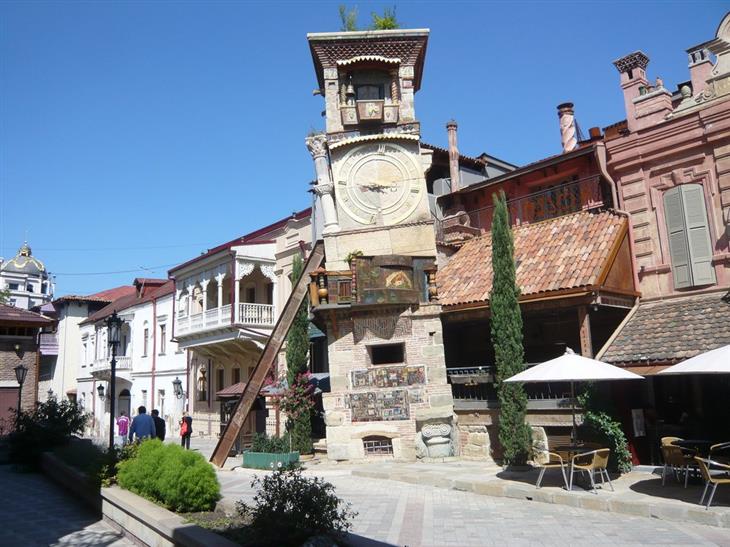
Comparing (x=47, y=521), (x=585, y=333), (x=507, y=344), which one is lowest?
(x=47, y=521)

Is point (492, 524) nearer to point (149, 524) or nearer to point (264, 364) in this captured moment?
point (149, 524)

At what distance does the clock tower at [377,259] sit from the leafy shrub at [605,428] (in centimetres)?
424

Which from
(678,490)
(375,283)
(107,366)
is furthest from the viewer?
(107,366)

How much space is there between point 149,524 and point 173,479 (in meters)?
0.88

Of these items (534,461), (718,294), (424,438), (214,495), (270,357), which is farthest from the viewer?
(270,357)

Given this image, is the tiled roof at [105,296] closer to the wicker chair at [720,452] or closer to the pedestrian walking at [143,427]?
the pedestrian walking at [143,427]

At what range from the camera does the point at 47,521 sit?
9602 mm

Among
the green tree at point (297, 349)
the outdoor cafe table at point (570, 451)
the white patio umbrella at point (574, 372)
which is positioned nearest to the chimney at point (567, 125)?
the green tree at point (297, 349)

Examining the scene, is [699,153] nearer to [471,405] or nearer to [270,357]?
[471,405]

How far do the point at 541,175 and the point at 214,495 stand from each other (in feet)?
48.7

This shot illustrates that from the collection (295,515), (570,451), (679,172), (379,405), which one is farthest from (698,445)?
(295,515)

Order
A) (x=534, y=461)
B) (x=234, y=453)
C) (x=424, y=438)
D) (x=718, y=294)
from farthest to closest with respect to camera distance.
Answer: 1. (x=234, y=453)
2. (x=424, y=438)
3. (x=534, y=461)
4. (x=718, y=294)

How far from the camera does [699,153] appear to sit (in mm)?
13867

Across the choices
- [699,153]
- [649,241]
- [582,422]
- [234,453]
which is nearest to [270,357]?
[234,453]
